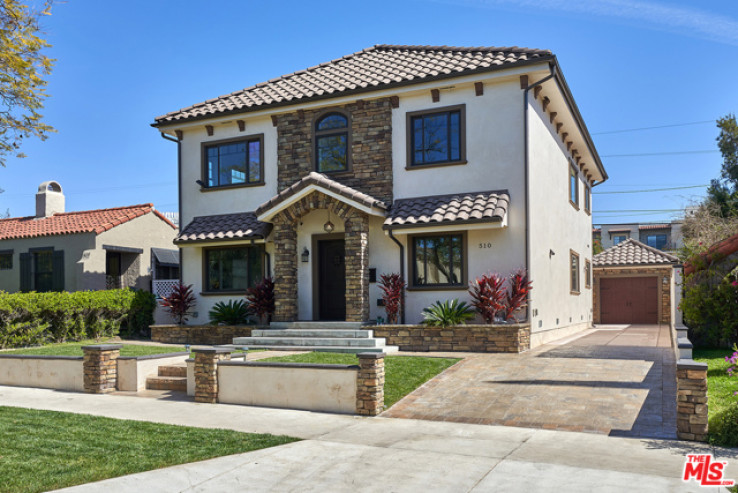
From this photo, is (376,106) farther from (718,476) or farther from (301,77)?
(718,476)

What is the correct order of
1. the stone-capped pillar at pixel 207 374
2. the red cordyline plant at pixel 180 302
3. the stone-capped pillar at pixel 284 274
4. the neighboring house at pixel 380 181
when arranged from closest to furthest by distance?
the stone-capped pillar at pixel 207 374, the neighboring house at pixel 380 181, the stone-capped pillar at pixel 284 274, the red cordyline plant at pixel 180 302

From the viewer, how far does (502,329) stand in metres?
13.6

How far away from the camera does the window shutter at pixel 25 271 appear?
23531 millimetres

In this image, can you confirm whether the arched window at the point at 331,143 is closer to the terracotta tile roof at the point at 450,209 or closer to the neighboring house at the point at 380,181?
the neighboring house at the point at 380,181

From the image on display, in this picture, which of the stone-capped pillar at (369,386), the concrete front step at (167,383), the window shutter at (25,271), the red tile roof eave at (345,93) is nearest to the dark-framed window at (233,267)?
the red tile roof eave at (345,93)

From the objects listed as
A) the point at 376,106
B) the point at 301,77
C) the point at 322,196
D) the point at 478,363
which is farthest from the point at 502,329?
the point at 301,77

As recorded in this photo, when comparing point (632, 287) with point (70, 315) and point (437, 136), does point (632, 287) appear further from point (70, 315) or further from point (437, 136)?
point (70, 315)

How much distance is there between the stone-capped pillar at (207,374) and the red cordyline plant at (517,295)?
672 centimetres

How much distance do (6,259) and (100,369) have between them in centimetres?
1604

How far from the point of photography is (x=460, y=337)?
45.8ft

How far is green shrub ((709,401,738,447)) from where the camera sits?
6.92 meters

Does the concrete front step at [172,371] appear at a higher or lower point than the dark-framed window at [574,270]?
lower

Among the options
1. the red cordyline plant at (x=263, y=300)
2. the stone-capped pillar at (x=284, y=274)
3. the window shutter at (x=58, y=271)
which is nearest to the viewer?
the stone-capped pillar at (x=284, y=274)

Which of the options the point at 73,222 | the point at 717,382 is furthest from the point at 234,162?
the point at 717,382
